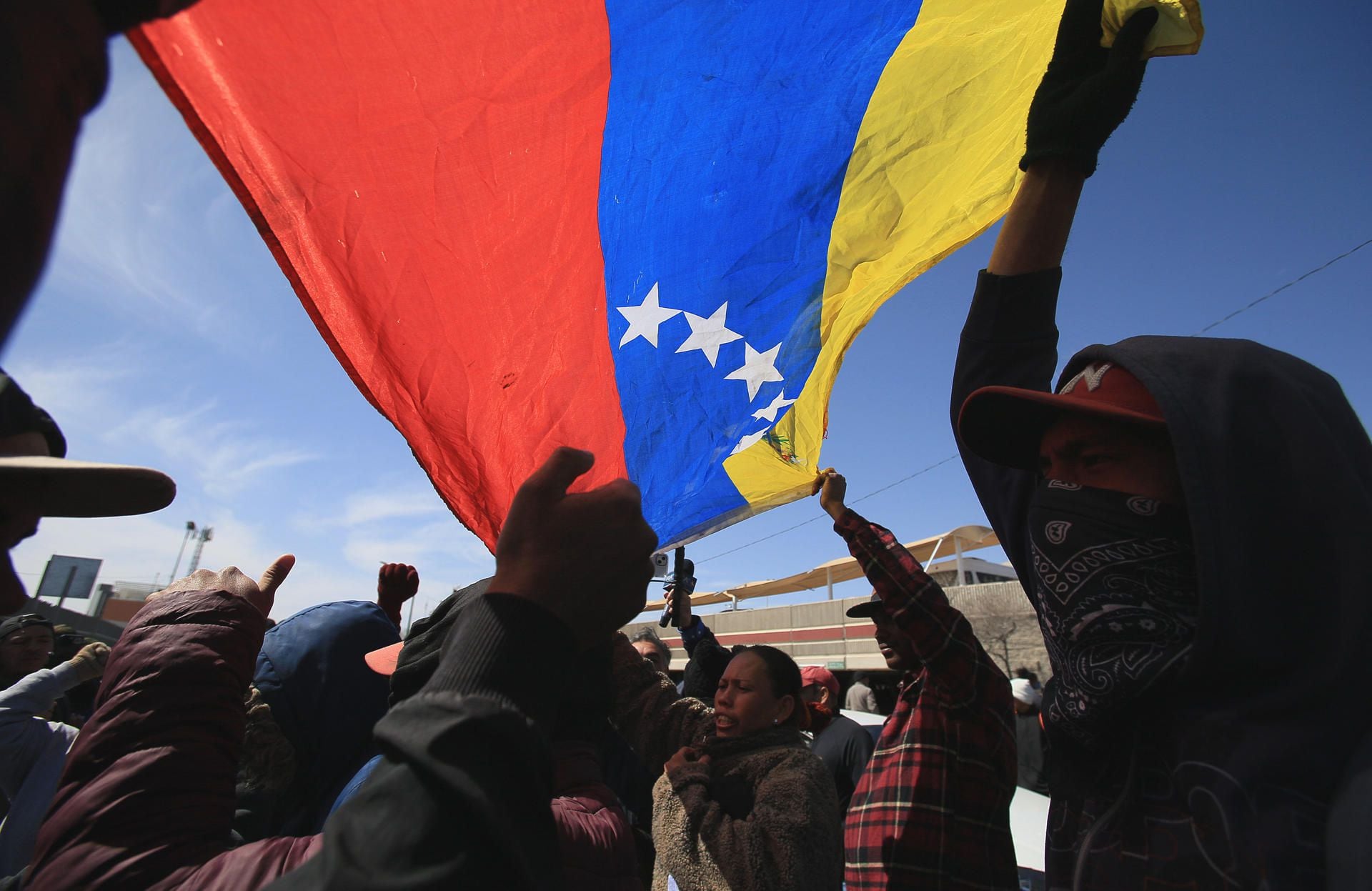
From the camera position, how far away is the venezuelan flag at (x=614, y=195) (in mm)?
1580

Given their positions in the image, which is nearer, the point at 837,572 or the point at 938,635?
the point at 938,635

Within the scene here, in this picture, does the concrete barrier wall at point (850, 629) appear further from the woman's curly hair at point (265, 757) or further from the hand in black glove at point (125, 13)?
the hand in black glove at point (125, 13)

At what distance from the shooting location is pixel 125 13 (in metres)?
0.49

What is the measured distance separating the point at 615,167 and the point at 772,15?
0.66 metres

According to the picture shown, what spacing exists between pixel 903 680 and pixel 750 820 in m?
0.71

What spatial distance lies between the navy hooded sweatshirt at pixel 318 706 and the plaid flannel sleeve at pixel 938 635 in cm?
144

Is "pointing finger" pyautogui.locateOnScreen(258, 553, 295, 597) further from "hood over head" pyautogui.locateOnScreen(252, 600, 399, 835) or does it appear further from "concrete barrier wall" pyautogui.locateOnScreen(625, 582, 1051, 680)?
"concrete barrier wall" pyautogui.locateOnScreen(625, 582, 1051, 680)

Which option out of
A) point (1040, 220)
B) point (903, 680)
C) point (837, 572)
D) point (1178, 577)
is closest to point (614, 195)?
point (1040, 220)

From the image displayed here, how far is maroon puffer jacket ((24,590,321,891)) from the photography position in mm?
926

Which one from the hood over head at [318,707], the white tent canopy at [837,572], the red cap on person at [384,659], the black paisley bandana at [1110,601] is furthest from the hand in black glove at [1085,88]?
the white tent canopy at [837,572]

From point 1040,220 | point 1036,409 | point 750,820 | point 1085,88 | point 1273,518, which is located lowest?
A: point 750,820

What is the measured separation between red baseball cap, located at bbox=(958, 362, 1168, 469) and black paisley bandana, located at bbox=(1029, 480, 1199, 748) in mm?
173

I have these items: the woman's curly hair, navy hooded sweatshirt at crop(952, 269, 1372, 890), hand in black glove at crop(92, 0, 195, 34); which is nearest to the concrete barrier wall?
the woman's curly hair

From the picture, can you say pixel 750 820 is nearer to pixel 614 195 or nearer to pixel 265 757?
pixel 265 757
